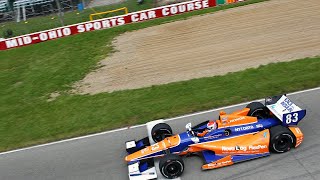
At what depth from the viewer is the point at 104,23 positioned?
23000mm

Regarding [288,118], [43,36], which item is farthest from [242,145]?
[43,36]

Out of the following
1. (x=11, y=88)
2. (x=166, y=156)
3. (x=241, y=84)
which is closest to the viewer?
(x=166, y=156)

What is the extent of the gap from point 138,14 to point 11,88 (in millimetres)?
9258

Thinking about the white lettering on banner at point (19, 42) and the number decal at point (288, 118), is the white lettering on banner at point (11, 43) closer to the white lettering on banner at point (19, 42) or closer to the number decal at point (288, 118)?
the white lettering on banner at point (19, 42)

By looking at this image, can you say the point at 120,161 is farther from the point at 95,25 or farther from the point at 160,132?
the point at 95,25

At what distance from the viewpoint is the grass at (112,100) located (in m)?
12.2

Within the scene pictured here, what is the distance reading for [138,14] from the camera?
2316 centimetres

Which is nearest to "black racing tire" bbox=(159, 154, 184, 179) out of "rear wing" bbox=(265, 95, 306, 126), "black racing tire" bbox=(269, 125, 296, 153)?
"black racing tire" bbox=(269, 125, 296, 153)

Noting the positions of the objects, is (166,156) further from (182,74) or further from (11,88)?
(11,88)

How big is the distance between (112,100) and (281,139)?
638 cm

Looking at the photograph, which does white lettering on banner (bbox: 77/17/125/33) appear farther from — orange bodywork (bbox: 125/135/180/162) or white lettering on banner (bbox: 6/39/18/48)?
orange bodywork (bbox: 125/135/180/162)

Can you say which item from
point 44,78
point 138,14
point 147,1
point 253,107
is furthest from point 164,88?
point 147,1

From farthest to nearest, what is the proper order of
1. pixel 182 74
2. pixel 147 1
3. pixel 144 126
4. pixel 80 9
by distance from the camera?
pixel 80 9 < pixel 147 1 < pixel 182 74 < pixel 144 126

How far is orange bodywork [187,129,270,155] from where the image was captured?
915cm
